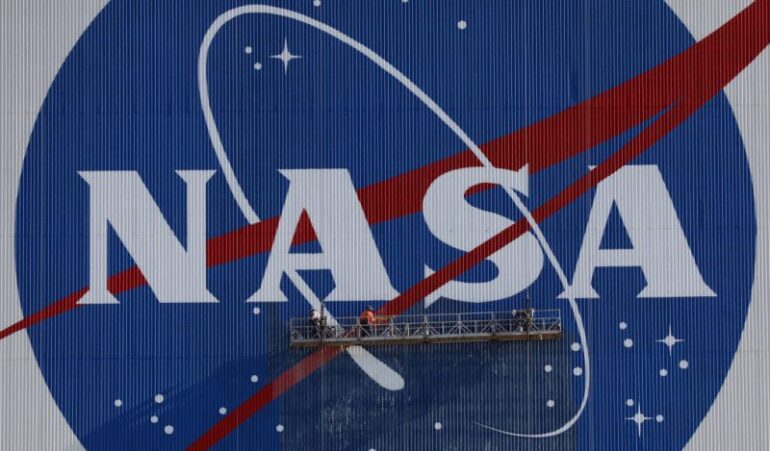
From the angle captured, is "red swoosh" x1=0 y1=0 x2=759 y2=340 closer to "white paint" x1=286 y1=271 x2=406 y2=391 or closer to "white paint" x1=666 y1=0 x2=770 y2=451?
"white paint" x1=666 y1=0 x2=770 y2=451

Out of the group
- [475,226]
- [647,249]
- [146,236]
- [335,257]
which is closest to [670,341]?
[647,249]

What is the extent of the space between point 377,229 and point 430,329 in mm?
3880

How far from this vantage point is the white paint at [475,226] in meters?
53.9

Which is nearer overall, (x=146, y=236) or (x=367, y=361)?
(x=367, y=361)

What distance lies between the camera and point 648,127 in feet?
178

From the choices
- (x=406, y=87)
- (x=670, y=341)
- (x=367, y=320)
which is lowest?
(x=670, y=341)

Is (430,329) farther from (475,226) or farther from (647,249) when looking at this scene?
(647,249)

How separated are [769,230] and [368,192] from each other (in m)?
13.9

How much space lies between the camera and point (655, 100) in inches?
2142

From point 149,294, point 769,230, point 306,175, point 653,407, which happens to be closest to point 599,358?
point 653,407

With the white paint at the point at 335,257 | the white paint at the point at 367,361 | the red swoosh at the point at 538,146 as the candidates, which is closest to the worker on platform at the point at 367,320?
the white paint at the point at 335,257

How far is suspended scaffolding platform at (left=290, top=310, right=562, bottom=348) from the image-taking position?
5306cm

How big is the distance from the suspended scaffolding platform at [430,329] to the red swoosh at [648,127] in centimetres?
76

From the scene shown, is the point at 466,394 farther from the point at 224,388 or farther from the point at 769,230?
the point at 769,230
